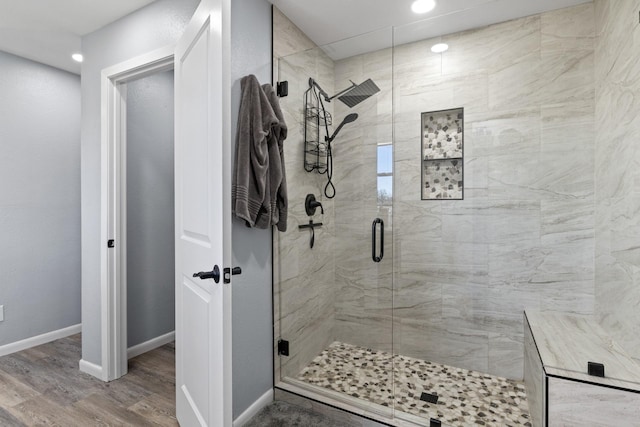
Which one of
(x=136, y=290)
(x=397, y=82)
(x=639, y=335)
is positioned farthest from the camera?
(x=136, y=290)

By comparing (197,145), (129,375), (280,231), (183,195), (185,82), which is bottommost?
(129,375)

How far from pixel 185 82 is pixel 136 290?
1.86 meters

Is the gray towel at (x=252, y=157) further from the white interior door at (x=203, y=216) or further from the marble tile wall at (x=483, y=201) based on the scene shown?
the marble tile wall at (x=483, y=201)

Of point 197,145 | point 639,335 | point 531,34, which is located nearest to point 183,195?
point 197,145

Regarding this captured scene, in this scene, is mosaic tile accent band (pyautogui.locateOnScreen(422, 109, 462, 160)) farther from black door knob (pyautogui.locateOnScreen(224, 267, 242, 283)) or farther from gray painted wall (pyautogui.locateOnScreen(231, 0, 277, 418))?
black door knob (pyautogui.locateOnScreen(224, 267, 242, 283))

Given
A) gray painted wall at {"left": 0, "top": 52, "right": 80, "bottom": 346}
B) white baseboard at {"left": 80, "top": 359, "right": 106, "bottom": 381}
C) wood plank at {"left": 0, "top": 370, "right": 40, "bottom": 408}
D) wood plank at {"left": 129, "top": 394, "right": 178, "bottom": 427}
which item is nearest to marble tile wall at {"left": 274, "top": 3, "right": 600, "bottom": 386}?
wood plank at {"left": 129, "top": 394, "right": 178, "bottom": 427}

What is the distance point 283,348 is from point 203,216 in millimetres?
1078

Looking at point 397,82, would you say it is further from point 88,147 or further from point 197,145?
point 88,147

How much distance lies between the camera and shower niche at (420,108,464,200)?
2.22 metres

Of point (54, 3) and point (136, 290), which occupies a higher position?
point (54, 3)

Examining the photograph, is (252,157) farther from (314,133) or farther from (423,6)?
(423,6)

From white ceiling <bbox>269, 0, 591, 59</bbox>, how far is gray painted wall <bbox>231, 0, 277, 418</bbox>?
281 mm

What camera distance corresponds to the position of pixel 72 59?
9.32ft

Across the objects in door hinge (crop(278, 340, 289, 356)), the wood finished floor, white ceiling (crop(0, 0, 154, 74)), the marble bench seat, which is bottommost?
the wood finished floor
